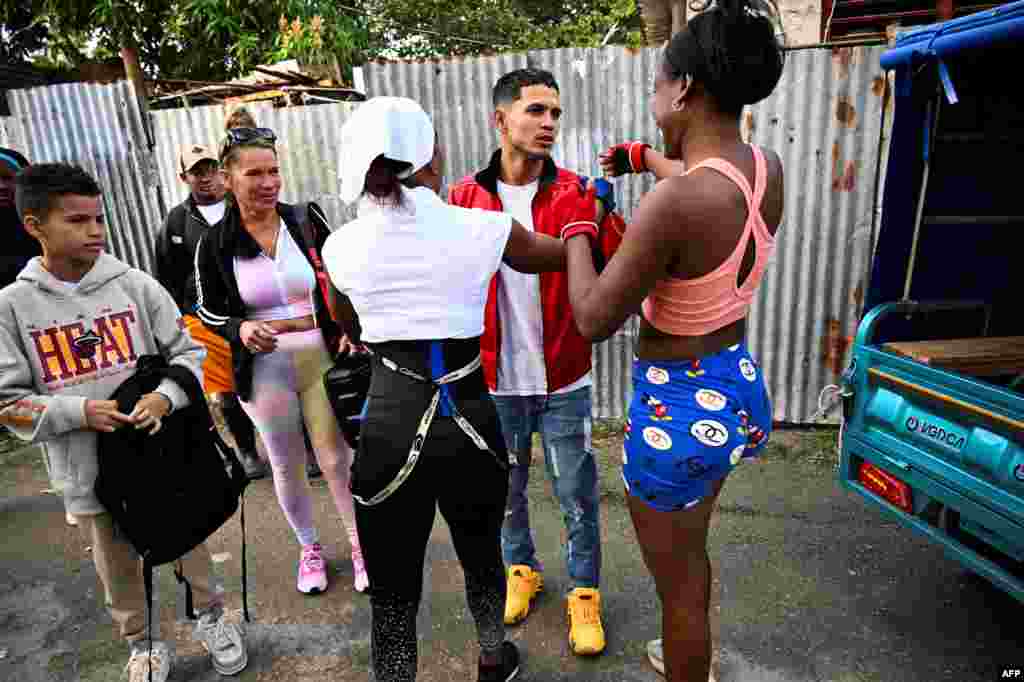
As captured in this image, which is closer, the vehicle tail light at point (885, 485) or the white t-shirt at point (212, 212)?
the vehicle tail light at point (885, 485)

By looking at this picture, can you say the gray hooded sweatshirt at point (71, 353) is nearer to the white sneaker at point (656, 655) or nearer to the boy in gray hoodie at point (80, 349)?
the boy in gray hoodie at point (80, 349)

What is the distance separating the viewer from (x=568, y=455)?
96.5 inches

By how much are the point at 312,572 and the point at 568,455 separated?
1472mm

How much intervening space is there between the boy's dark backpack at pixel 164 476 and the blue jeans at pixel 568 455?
1.14 m

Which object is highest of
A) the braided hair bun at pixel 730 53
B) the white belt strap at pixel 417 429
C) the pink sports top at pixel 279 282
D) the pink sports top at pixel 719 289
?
the braided hair bun at pixel 730 53

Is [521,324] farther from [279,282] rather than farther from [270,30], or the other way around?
[270,30]

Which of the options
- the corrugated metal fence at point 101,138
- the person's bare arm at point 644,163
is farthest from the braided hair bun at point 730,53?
the corrugated metal fence at point 101,138

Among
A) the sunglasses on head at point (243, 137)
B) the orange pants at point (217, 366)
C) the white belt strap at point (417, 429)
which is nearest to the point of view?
→ the white belt strap at point (417, 429)

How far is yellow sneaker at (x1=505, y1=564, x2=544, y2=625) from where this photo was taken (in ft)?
8.75

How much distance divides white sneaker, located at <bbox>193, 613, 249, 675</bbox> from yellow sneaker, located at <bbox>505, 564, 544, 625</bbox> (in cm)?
111

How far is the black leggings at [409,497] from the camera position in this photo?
5.82 ft

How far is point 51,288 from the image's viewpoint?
6.88ft

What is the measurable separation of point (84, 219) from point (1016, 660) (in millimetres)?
3850

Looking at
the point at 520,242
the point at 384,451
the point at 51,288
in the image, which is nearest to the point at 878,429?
the point at 520,242
